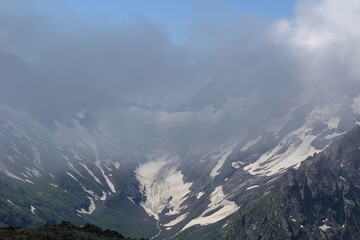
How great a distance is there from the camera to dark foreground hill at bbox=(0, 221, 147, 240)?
77819 mm

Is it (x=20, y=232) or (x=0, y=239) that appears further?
(x=20, y=232)

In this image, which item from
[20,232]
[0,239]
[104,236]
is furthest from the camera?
[104,236]

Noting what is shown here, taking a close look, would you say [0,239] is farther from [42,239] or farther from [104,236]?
[104,236]

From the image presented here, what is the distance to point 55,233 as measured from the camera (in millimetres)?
83625

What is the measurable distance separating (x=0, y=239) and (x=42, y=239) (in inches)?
233

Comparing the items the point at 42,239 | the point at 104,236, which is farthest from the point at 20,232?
the point at 104,236

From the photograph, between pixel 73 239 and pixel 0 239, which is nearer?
pixel 0 239

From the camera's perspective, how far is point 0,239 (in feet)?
243

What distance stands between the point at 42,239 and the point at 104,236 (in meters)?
16.3

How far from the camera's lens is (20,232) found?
8019cm

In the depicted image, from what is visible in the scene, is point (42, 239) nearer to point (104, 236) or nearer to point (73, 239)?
point (73, 239)

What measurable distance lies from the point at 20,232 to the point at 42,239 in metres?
4.28

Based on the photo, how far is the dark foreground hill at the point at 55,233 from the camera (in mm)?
77819

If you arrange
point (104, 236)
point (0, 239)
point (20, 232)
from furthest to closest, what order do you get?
1. point (104, 236)
2. point (20, 232)
3. point (0, 239)
